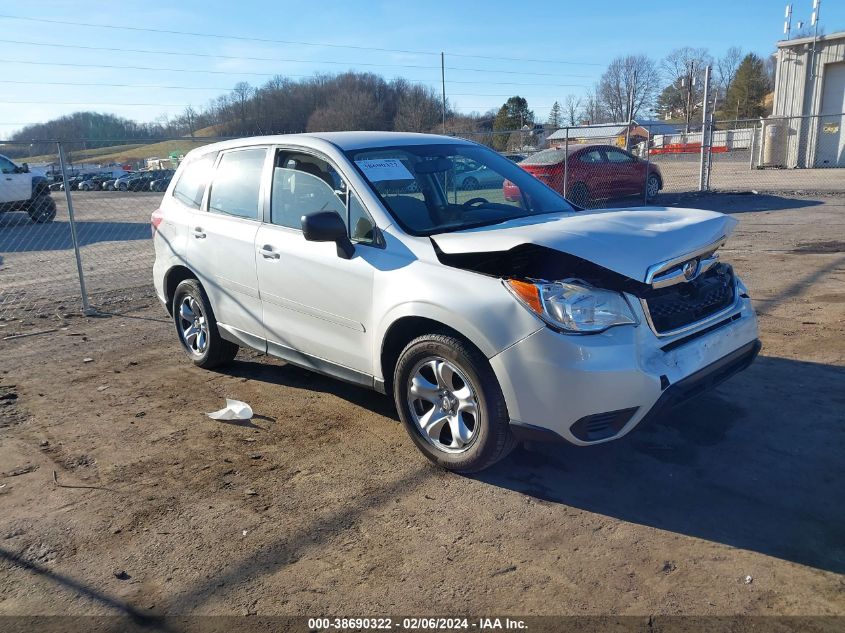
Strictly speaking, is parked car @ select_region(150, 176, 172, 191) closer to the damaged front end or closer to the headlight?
the damaged front end

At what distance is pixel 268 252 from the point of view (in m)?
4.89

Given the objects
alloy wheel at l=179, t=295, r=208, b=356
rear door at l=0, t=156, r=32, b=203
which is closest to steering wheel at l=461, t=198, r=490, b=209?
alloy wheel at l=179, t=295, r=208, b=356

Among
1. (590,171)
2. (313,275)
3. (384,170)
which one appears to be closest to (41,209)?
(590,171)

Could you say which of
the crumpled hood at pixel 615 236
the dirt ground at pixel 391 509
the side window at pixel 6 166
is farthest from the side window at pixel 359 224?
the side window at pixel 6 166

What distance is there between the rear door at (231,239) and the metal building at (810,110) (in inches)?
1116

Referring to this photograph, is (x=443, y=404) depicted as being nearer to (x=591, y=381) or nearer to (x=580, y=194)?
(x=591, y=381)

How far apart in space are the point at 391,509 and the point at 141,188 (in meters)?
31.2

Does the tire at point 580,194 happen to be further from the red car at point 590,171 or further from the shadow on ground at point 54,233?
the shadow on ground at point 54,233

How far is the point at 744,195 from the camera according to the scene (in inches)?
746

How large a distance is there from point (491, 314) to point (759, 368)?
9.49 ft

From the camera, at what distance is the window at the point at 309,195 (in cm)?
438

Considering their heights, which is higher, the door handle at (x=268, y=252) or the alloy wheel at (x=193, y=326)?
the door handle at (x=268, y=252)

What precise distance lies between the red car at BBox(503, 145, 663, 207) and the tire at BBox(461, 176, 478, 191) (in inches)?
400

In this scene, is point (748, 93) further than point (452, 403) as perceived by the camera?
Yes
